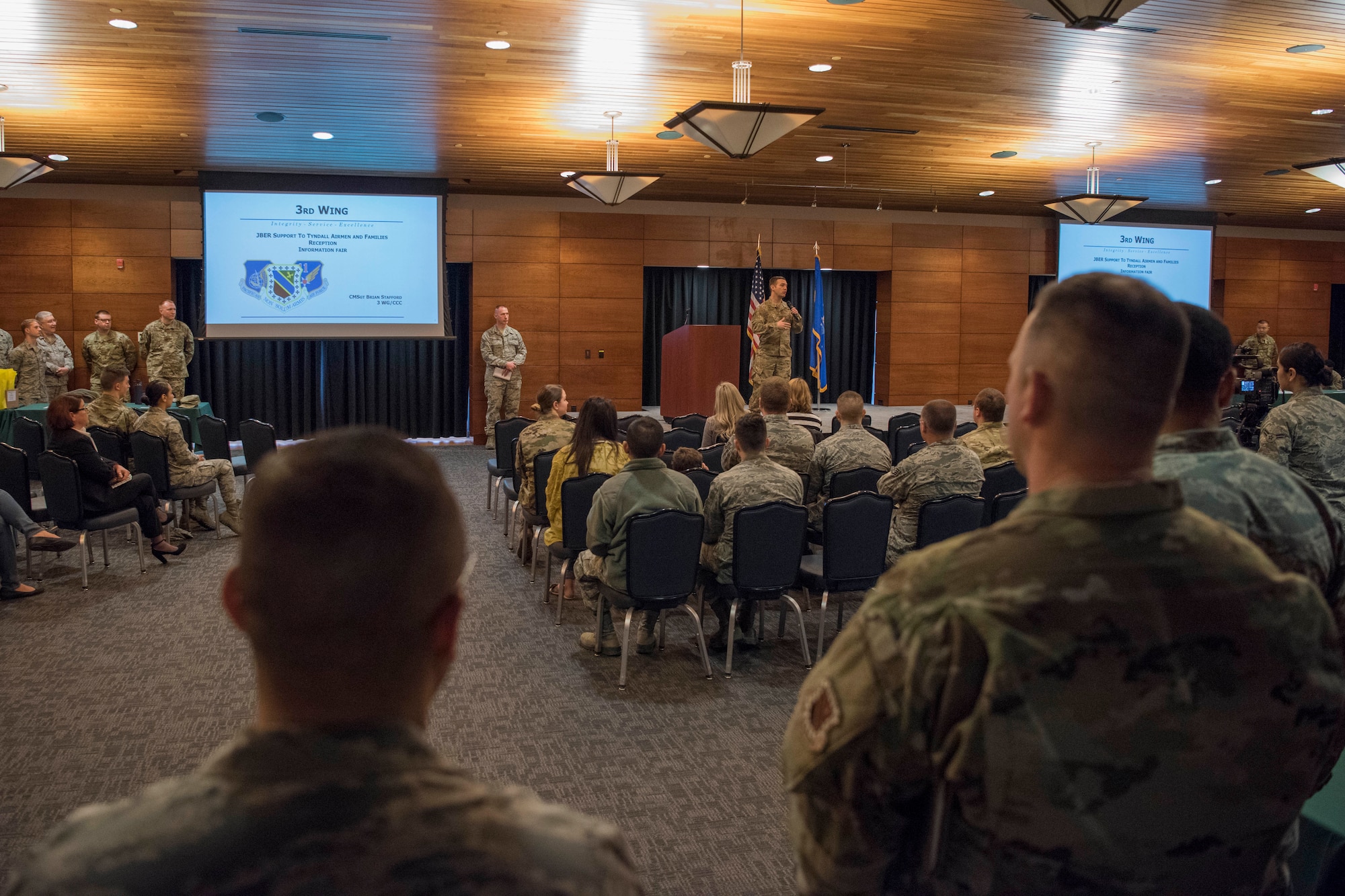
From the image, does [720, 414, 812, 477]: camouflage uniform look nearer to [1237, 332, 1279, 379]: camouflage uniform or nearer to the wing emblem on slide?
the wing emblem on slide

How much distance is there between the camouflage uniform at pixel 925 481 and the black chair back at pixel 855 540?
153mm

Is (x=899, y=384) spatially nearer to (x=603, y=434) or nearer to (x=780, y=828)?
(x=603, y=434)

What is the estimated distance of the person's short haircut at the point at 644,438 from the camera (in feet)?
15.5

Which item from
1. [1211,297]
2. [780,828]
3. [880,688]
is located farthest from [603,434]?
[1211,297]

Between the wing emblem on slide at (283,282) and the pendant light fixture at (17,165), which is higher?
the pendant light fixture at (17,165)

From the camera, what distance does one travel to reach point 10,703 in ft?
14.3

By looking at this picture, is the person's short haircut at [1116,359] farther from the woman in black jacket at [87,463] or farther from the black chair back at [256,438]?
the black chair back at [256,438]

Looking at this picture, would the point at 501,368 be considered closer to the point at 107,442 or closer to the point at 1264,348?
the point at 107,442

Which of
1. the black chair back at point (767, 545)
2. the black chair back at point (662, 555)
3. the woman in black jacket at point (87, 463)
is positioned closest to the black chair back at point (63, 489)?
the woman in black jacket at point (87, 463)

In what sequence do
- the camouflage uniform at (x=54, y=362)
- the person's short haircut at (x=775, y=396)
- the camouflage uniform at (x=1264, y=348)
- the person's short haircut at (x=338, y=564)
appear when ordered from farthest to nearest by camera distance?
1. the camouflage uniform at (x=1264, y=348)
2. the camouflage uniform at (x=54, y=362)
3. the person's short haircut at (x=775, y=396)
4. the person's short haircut at (x=338, y=564)

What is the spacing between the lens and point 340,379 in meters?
14.5

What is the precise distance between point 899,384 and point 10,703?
13.6m

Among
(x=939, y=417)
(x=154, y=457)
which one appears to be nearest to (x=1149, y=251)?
(x=939, y=417)

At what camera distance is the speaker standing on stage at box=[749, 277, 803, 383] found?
13000 mm
